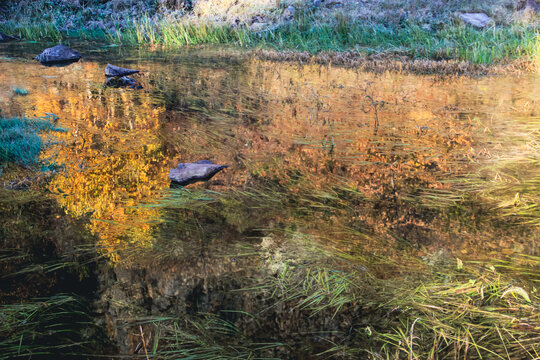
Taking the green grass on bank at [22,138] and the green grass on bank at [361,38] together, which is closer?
the green grass on bank at [22,138]

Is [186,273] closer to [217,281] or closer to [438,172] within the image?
[217,281]

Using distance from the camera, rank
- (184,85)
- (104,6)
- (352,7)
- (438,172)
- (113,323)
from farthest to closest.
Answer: (104,6) → (352,7) → (184,85) → (438,172) → (113,323)

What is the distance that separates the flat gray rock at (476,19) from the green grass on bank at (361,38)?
1.38 feet

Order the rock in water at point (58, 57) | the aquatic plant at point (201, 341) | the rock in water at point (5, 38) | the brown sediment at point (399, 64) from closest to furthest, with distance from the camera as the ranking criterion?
the aquatic plant at point (201, 341) → the brown sediment at point (399, 64) → the rock in water at point (58, 57) → the rock in water at point (5, 38)

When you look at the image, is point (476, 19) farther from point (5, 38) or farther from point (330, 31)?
point (5, 38)

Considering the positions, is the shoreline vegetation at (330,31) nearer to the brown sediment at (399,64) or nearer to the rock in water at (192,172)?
the brown sediment at (399,64)

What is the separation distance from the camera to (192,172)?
322cm

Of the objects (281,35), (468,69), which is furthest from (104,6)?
(468,69)

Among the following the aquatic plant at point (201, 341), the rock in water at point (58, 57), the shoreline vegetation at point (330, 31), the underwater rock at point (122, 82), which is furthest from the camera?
the rock in water at point (58, 57)

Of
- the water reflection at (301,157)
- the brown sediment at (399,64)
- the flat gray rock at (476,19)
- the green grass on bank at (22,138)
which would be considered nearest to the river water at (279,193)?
the water reflection at (301,157)

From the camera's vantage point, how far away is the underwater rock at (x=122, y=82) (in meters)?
6.35

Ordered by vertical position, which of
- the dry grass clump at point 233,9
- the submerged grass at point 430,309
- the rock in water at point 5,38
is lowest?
the submerged grass at point 430,309

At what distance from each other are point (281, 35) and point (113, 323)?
9.44 metres

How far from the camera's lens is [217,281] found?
6.81ft
